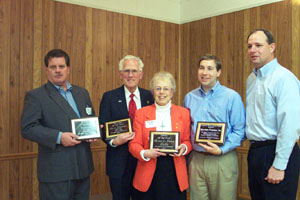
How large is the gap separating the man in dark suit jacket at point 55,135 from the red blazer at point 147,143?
1.56 feet

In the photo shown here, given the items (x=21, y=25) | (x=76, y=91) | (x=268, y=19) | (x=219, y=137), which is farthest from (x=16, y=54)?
(x=268, y=19)

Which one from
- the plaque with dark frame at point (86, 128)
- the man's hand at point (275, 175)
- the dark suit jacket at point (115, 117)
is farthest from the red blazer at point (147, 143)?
the man's hand at point (275, 175)

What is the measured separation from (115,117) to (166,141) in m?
0.63

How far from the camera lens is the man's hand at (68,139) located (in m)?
2.58

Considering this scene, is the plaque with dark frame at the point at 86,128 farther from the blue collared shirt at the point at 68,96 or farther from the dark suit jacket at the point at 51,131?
the blue collared shirt at the point at 68,96

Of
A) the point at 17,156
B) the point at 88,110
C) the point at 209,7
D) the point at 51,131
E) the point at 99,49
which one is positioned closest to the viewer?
the point at 51,131

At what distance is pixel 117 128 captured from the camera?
9.21 ft

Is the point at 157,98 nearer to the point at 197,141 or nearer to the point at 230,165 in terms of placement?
the point at 197,141

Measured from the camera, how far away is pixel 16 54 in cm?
412

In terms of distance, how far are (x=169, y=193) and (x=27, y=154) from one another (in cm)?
234

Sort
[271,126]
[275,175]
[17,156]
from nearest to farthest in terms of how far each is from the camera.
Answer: [275,175] → [271,126] → [17,156]

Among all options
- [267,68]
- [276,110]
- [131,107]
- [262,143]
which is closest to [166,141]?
[131,107]

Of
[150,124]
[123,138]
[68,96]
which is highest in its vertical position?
Result: [68,96]

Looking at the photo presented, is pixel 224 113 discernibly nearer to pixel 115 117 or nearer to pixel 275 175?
pixel 275 175
